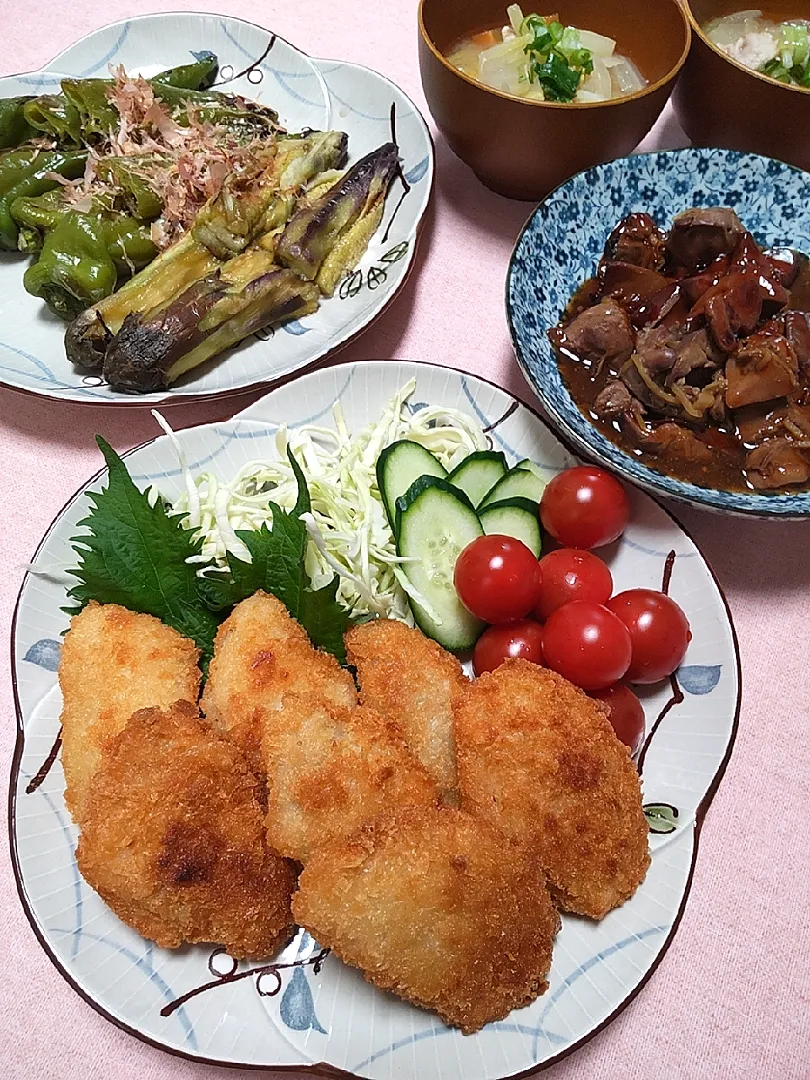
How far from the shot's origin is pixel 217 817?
75.0 inches

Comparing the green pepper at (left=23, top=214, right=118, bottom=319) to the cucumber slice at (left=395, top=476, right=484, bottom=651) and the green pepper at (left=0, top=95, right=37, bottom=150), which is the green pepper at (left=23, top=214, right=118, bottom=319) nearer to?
the green pepper at (left=0, top=95, right=37, bottom=150)

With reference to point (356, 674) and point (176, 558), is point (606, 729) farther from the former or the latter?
point (176, 558)

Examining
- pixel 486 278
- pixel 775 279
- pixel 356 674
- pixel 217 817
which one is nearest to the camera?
pixel 217 817

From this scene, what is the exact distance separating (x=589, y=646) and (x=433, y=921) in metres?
0.75

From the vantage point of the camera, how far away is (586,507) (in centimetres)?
224

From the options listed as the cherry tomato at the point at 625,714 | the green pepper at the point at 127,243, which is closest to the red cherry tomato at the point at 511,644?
the cherry tomato at the point at 625,714

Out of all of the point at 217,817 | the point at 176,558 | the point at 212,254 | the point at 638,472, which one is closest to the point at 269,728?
the point at 217,817

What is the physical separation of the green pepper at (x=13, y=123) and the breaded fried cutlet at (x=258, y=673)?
2388mm

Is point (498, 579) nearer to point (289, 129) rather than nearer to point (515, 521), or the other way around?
point (515, 521)

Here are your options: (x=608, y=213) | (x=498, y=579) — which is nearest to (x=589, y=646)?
(x=498, y=579)

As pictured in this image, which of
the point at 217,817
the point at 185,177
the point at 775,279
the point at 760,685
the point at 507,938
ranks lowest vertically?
the point at 760,685

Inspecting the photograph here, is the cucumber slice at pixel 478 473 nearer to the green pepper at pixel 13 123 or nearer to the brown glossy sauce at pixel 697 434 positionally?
the brown glossy sauce at pixel 697 434

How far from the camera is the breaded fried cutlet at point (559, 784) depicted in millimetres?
1901

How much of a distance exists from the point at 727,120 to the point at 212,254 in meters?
1.91
